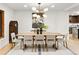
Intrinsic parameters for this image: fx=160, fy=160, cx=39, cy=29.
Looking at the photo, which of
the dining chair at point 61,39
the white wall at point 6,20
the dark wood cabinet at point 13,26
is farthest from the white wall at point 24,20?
the dining chair at point 61,39

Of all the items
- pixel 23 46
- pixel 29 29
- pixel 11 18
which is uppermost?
A: pixel 11 18

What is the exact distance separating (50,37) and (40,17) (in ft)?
5.71

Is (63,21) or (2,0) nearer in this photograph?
(2,0)

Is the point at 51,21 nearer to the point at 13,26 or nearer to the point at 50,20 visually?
the point at 50,20

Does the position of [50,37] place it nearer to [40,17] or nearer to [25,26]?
[40,17]

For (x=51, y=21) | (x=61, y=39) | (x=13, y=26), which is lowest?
(x=61, y=39)

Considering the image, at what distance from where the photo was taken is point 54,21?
8953 mm

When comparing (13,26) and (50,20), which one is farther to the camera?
(50,20)

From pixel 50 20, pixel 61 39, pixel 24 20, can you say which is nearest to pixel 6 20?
pixel 24 20

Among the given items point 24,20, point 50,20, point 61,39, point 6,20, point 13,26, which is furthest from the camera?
point 24,20

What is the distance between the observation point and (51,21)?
8.84 metres

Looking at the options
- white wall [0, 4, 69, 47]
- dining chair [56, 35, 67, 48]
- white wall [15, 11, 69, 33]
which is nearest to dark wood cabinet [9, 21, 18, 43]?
white wall [0, 4, 69, 47]

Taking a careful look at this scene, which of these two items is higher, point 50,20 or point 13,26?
point 50,20

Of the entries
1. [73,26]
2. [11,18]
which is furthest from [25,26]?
[73,26]
